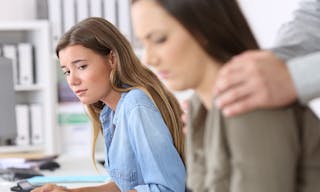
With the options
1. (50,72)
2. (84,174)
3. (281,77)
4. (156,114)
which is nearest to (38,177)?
(84,174)

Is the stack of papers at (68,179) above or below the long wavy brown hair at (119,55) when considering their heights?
below

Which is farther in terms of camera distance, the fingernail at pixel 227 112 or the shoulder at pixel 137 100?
the shoulder at pixel 137 100

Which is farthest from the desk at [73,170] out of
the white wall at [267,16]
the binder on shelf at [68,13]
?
the white wall at [267,16]

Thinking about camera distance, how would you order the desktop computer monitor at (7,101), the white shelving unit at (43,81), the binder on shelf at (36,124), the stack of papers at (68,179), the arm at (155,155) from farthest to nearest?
1. the binder on shelf at (36,124)
2. the white shelving unit at (43,81)
3. the desktop computer monitor at (7,101)
4. the stack of papers at (68,179)
5. the arm at (155,155)

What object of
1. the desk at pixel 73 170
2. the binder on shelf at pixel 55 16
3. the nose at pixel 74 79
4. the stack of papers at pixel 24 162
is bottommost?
the desk at pixel 73 170

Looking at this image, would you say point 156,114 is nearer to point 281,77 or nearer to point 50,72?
point 281,77

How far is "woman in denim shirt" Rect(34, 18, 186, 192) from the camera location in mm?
1683

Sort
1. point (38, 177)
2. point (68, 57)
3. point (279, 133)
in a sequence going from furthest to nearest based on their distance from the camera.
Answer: point (38, 177)
point (68, 57)
point (279, 133)

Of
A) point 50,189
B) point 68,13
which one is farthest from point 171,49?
point 68,13

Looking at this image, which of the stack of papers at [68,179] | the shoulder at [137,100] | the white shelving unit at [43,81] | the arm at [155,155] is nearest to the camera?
the arm at [155,155]

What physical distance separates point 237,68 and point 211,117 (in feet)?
0.30

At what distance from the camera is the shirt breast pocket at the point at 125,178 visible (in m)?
1.78

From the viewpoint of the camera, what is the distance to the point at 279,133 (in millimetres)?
813

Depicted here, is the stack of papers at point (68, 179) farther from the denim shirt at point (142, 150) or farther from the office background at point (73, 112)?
the office background at point (73, 112)
